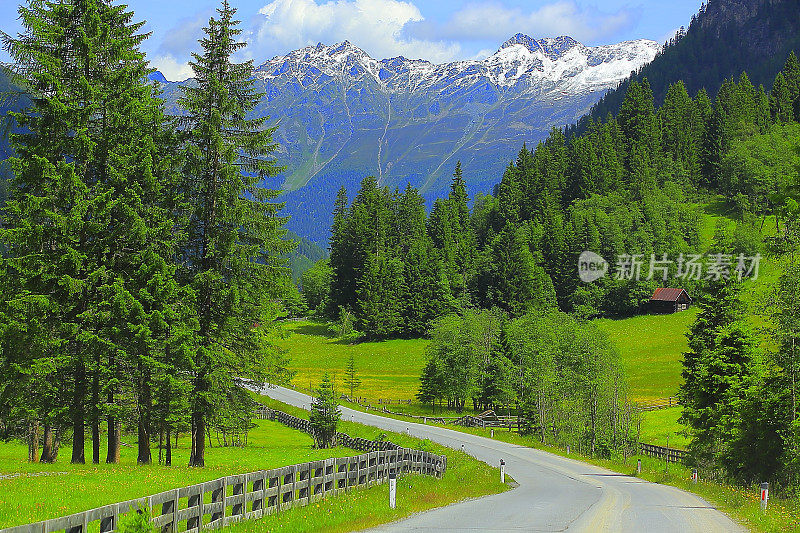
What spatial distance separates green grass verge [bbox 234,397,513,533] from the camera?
14.6 meters

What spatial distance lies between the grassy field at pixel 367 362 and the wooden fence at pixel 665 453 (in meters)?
40.1

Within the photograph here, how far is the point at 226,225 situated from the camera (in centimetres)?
3022

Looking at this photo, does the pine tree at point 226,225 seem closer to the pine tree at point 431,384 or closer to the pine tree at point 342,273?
the pine tree at point 431,384

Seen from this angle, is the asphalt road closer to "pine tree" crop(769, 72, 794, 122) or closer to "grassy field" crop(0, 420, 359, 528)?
"grassy field" crop(0, 420, 359, 528)

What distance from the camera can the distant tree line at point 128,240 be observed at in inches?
1036

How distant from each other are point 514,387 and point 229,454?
135ft

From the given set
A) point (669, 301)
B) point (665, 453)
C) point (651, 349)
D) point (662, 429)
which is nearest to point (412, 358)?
point (651, 349)

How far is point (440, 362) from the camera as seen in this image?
7938cm

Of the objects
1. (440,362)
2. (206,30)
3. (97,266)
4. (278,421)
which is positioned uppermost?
(206,30)

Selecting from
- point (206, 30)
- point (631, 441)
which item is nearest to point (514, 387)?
point (631, 441)

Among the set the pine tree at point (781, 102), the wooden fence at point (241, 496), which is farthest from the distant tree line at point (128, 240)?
the pine tree at point (781, 102)

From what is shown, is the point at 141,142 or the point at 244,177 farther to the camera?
the point at 244,177

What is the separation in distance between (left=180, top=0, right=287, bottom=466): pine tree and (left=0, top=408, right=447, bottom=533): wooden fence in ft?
32.3

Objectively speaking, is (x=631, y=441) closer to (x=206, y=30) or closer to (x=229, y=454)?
(x=229, y=454)
